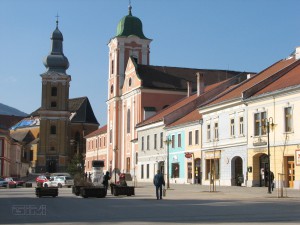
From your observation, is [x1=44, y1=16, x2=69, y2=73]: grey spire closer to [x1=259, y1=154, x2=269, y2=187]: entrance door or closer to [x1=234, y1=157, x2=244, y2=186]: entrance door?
[x1=234, y1=157, x2=244, y2=186]: entrance door

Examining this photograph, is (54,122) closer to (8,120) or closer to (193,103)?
(8,120)

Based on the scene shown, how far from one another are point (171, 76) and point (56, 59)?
4184 cm

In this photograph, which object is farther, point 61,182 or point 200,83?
point 200,83

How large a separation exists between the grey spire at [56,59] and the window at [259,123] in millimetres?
79520

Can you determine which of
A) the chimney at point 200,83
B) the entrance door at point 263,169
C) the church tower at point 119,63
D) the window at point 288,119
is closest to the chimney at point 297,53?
the window at point 288,119

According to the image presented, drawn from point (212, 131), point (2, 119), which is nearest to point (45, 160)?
point (2, 119)

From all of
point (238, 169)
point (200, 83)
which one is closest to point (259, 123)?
point (238, 169)

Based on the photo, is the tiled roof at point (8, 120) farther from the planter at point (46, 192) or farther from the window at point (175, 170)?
the planter at point (46, 192)

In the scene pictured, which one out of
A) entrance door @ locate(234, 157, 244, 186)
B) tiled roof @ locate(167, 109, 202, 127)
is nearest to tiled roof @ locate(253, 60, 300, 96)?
entrance door @ locate(234, 157, 244, 186)

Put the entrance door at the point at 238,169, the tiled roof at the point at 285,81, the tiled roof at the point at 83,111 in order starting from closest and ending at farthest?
1. the tiled roof at the point at 285,81
2. the entrance door at the point at 238,169
3. the tiled roof at the point at 83,111

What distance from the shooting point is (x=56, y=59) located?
11712 cm

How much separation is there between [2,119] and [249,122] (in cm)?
13499

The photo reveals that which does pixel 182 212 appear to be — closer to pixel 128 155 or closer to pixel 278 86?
pixel 278 86

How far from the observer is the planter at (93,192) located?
30.8 meters
